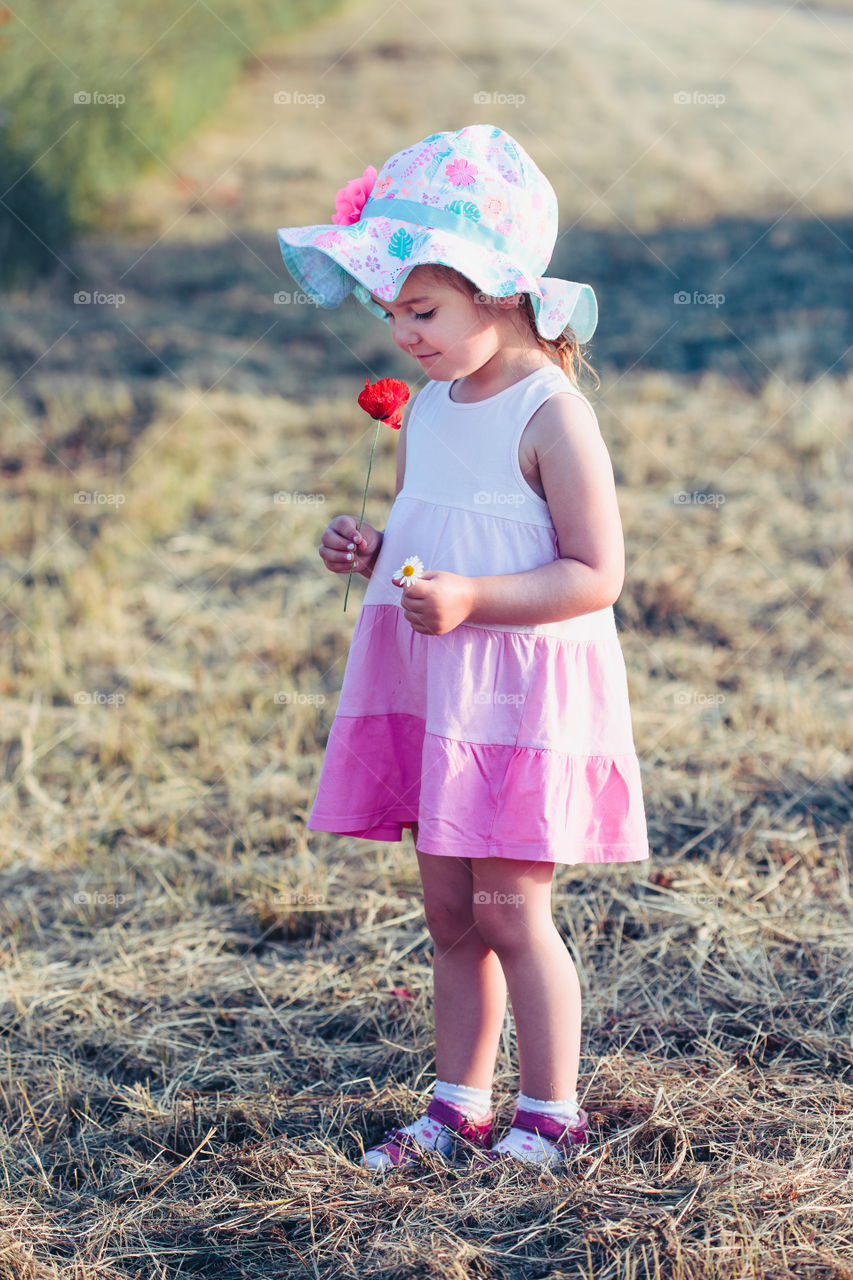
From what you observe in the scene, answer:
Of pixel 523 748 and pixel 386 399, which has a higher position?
pixel 386 399

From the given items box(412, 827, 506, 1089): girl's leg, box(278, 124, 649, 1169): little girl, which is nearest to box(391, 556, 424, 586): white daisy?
box(278, 124, 649, 1169): little girl

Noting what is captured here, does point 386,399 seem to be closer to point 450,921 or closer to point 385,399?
point 385,399

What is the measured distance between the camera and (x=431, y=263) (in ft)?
5.34

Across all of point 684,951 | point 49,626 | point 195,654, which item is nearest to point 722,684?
point 684,951

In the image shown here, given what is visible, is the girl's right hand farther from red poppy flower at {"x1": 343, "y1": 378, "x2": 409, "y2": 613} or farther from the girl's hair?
the girl's hair

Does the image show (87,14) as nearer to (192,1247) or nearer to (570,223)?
(570,223)

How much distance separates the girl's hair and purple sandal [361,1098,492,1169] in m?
1.12

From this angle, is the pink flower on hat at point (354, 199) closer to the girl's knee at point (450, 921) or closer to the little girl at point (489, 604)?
the little girl at point (489, 604)

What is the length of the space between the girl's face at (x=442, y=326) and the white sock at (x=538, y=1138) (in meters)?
1.07

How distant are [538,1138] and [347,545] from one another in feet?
3.03

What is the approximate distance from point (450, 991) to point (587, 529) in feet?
2.47

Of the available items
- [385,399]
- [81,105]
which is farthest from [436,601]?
[81,105]

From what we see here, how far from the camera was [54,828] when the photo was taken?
9.69 ft

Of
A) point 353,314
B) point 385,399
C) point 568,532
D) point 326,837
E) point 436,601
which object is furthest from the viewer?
point 353,314
